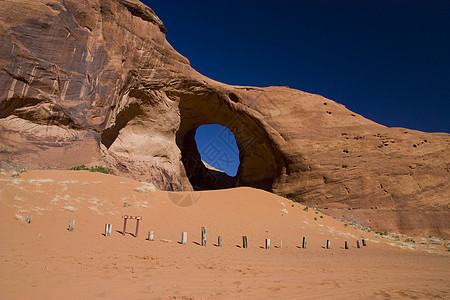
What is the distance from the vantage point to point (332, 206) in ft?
63.4

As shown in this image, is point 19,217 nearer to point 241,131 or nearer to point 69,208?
point 69,208

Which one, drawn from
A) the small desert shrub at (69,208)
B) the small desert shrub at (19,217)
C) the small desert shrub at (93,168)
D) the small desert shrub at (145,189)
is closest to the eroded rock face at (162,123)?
the small desert shrub at (93,168)

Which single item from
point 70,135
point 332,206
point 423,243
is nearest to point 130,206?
point 70,135

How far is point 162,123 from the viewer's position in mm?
23109

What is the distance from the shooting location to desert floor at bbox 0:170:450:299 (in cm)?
505

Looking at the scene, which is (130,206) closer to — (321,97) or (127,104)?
(127,104)

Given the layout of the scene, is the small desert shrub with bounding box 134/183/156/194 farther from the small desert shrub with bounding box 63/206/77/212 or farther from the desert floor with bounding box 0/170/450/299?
the small desert shrub with bounding box 63/206/77/212

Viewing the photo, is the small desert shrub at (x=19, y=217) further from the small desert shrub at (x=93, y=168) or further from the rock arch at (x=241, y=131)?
the rock arch at (x=241, y=131)

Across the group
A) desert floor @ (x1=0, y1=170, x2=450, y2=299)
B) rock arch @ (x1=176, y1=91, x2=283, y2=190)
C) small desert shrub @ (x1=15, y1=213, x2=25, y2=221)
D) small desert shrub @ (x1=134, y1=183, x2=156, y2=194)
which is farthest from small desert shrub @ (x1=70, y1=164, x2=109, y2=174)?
rock arch @ (x1=176, y1=91, x2=283, y2=190)

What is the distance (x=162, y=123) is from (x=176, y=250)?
15819mm

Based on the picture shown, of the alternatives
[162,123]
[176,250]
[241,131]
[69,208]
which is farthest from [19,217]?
[241,131]

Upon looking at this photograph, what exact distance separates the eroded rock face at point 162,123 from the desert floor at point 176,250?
2.93m

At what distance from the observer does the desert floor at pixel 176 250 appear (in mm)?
5047

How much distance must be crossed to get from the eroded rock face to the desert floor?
9.61ft
